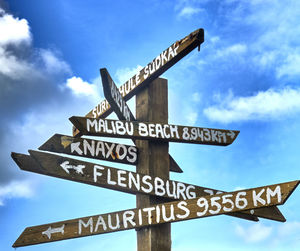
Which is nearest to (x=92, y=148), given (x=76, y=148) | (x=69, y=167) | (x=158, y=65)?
(x=76, y=148)

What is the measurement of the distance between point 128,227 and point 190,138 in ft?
5.09

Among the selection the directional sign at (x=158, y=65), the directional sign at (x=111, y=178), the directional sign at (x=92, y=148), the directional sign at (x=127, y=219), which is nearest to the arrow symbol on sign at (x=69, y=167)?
the directional sign at (x=111, y=178)

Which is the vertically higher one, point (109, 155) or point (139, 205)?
point (109, 155)

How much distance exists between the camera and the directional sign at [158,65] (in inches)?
237

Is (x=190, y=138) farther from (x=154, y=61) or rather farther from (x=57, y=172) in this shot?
(x=57, y=172)

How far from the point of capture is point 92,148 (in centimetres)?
595

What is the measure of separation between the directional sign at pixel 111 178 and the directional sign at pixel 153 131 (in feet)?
1.46

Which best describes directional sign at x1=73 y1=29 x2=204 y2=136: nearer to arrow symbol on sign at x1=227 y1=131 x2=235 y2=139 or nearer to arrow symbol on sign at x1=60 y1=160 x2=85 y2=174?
arrow symbol on sign at x1=227 y1=131 x2=235 y2=139

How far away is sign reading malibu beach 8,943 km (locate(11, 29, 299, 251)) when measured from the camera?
5379 mm

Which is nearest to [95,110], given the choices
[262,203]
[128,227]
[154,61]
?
[154,61]

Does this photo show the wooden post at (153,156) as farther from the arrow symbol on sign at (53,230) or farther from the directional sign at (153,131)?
the arrow symbol on sign at (53,230)

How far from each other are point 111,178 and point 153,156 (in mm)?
810

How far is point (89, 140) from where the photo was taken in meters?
5.96

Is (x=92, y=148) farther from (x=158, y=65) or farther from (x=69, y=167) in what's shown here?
(x=158, y=65)
